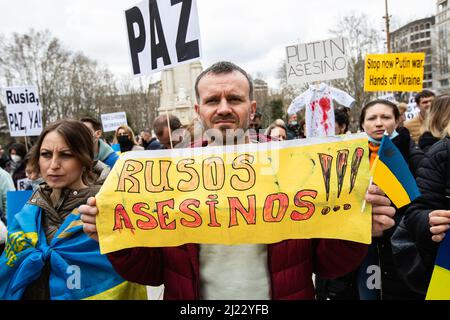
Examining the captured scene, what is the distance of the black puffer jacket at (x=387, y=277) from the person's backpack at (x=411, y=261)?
49cm

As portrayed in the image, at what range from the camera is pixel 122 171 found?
5.88 ft

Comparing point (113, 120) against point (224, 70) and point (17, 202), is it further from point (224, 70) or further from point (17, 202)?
point (224, 70)

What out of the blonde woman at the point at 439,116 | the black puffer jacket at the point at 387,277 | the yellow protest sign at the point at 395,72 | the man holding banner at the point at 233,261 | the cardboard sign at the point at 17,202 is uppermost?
the yellow protest sign at the point at 395,72

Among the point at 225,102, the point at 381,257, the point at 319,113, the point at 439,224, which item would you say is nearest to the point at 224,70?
the point at 225,102

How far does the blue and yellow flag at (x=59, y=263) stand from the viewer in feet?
7.13

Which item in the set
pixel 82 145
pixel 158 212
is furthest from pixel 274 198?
pixel 82 145

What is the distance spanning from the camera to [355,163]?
65.2 inches

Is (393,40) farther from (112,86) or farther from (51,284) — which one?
(51,284)

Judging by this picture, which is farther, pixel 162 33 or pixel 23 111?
pixel 23 111

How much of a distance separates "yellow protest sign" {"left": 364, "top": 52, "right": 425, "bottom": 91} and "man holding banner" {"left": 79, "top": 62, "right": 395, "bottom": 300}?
5.78 metres

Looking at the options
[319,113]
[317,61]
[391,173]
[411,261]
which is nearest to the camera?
[391,173]

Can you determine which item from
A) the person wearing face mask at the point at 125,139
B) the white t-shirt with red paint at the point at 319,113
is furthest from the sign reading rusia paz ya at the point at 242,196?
the person wearing face mask at the point at 125,139

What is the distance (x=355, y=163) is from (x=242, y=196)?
1.59 ft

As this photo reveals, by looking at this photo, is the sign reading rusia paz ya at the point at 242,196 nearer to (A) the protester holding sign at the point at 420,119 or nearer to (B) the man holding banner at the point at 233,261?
(B) the man holding banner at the point at 233,261
